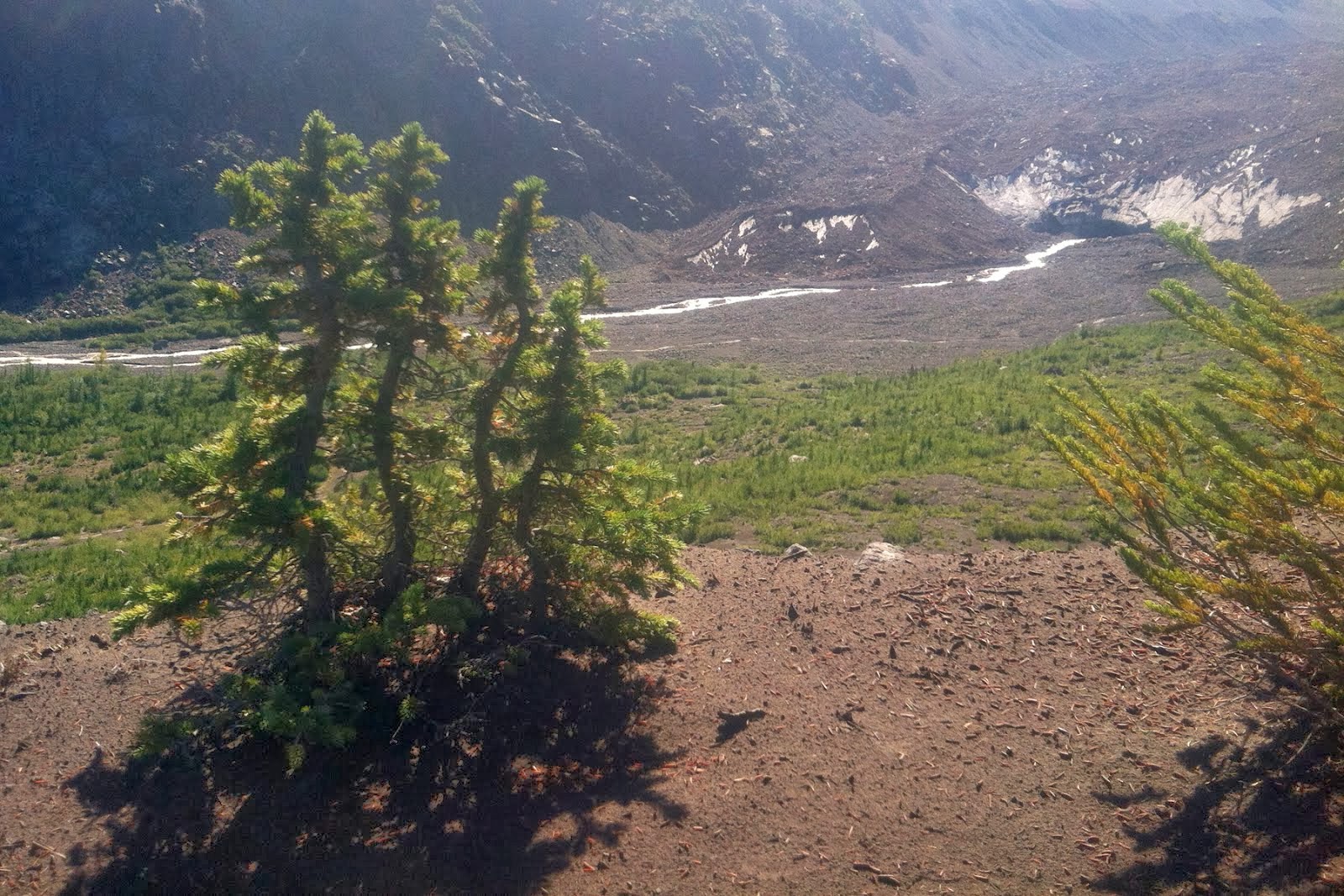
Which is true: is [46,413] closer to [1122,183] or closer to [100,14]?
[100,14]

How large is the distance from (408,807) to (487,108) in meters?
39.9

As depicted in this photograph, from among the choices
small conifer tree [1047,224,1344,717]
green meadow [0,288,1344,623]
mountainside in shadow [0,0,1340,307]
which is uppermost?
mountainside in shadow [0,0,1340,307]

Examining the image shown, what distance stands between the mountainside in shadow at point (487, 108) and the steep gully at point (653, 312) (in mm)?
2953

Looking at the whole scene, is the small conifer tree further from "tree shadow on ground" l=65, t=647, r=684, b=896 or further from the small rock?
"tree shadow on ground" l=65, t=647, r=684, b=896

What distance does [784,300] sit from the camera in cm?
3195

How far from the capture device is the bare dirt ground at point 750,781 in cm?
439

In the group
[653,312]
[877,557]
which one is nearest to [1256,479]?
[877,557]

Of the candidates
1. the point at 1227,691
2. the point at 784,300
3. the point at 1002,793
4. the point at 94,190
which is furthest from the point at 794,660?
the point at 94,190

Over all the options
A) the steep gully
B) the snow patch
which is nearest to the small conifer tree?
the steep gully

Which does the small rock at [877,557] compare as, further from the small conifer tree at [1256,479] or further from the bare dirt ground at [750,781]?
the small conifer tree at [1256,479]

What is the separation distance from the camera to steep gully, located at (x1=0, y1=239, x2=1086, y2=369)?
75.6 ft

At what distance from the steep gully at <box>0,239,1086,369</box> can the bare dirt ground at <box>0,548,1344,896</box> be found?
8754 mm

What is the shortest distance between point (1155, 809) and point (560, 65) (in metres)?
47.3

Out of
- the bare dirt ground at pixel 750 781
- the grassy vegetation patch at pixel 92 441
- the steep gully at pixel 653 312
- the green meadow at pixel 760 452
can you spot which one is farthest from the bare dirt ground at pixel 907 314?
the bare dirt ground at pixel 750 781
